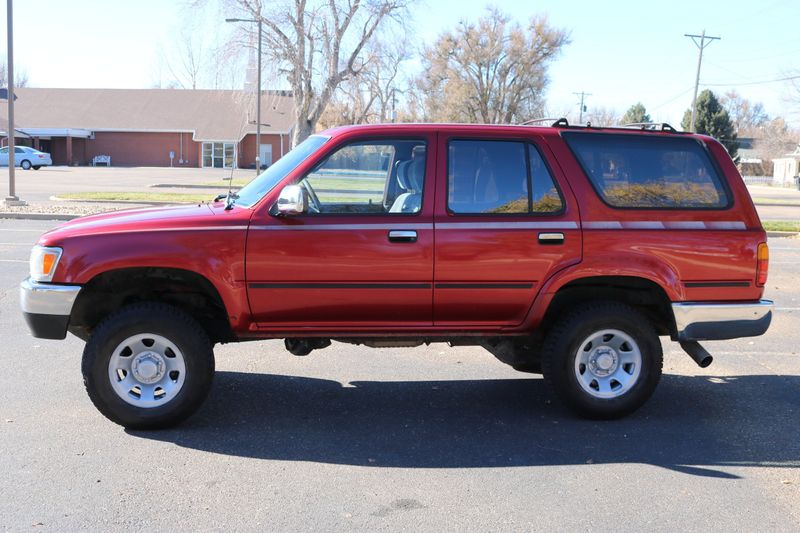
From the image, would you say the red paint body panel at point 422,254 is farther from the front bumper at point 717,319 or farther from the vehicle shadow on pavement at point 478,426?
the vehicle shadow on pavement at point 478,426

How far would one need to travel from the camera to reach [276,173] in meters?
5.43

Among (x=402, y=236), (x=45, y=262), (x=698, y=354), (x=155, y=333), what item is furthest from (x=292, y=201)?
(x=698, y=354)

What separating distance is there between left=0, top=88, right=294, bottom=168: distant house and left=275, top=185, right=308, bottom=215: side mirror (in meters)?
58.1

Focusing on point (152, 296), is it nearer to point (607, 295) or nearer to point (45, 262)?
point (45, 262)

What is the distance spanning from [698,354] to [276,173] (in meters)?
3.21

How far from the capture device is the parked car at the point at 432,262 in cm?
498

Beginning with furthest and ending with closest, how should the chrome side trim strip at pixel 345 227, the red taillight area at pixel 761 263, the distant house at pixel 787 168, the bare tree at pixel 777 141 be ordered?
the bare tree at pixel 777 141 → the distant house at pixel 787 168 → the red taillight area at pixel 761 263 → the chrome side trim strip at pixel 345 227

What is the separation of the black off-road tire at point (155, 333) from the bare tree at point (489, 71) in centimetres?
5944

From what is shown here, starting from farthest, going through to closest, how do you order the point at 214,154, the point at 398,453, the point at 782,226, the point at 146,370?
the point at 214,154 → the point at 782,226 → the point at 146,370 → the point at 398,453

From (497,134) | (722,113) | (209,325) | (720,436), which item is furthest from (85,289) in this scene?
(722,113)

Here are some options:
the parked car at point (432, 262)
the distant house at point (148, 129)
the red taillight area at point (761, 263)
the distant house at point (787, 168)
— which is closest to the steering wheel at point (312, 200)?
the parked car at point (432, 262)

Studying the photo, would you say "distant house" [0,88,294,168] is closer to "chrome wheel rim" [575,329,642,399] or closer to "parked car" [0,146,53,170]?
"parked car" [0,146,53,170]

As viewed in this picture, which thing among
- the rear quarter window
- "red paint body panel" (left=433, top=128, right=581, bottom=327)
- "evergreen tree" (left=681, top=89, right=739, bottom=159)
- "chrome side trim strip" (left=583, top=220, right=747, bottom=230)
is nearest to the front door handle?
"red paint body panel" (left=433, top=128, right=581, bottom=327)

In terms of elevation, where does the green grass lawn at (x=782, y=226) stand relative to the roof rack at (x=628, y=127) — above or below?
below
